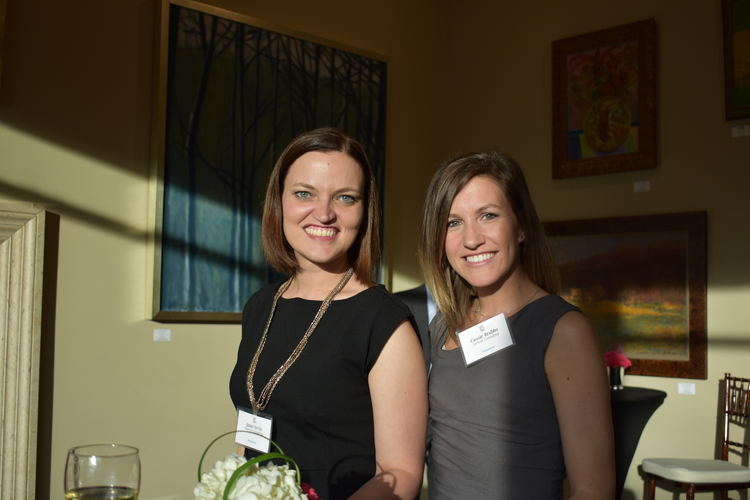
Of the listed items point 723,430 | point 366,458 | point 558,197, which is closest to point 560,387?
point 366,458

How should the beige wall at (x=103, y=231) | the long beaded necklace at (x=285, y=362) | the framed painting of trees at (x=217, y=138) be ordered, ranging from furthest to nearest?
the framed painting of trees at (x=217, y=138)
the beige wall at (x=103, y=231)
the long beaded necklace at (x=285, y=362)

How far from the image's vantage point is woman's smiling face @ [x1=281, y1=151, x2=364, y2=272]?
1.67 meters

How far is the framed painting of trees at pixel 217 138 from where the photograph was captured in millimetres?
4152

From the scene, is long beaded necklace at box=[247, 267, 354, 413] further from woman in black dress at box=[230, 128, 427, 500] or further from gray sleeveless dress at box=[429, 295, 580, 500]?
gray sleeveless dress at box=[429, 295, 580, 500]

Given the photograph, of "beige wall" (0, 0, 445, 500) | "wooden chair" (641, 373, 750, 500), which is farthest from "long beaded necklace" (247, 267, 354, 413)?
"wooden chair" (641, 373, 750, 500)

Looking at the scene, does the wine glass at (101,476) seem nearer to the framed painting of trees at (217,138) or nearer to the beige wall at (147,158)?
the beige wall at (147,158)

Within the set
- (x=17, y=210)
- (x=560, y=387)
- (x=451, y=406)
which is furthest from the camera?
(x=17, y=210)

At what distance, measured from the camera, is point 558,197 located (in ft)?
17.6

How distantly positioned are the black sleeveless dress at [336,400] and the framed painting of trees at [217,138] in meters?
2.73

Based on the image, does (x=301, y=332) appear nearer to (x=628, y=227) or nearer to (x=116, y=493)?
(x=116, y=493)

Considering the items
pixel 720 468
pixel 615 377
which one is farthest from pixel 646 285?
pixel 720 468

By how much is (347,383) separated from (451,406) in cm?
30

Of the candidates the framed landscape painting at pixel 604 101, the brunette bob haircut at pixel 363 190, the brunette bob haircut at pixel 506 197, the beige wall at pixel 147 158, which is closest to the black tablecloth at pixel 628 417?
the beige wall at pixel 147 158

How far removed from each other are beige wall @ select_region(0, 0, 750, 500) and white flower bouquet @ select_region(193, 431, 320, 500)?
323 cm
